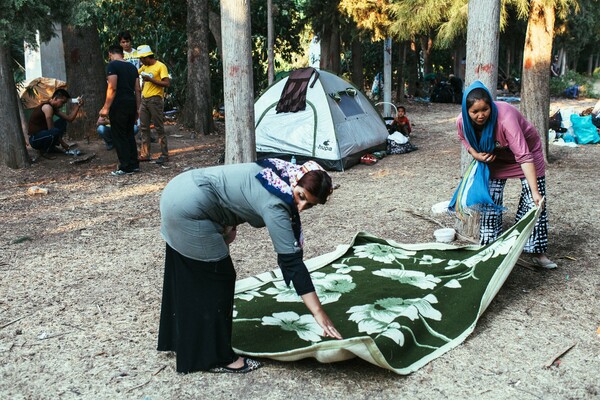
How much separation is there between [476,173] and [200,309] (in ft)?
7.94

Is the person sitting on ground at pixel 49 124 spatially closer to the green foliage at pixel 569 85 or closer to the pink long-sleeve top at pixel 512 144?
the pink long-sleeve top at pixel 512 144

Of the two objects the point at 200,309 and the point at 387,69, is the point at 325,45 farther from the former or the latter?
the point at 200,309

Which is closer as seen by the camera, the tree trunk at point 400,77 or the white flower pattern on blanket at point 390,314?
the white flower pattern on blanket at point 390,314

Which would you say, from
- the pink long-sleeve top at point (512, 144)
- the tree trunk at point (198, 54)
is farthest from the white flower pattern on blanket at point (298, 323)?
the tree trunk at point (198, 54)

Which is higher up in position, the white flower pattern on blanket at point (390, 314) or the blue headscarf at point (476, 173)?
the blue headscarf at point (476, 173)

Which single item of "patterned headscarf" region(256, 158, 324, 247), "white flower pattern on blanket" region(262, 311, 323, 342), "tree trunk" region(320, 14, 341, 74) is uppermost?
"tree trunk" region(320, 14, 341, 74)

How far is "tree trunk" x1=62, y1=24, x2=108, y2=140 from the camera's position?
994 centimetres

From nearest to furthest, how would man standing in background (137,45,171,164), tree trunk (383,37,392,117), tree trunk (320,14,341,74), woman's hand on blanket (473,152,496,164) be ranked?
1. woman's hand on blanket (473,152,496,164)
2. man standing in background (137,45,171,164)
3. tree trunk (383,37,392,117)
4. tree trunk (320,14,341,74)

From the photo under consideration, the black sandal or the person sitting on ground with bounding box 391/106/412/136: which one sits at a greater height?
the person sitting on ground with bounding box 391/106/412/136

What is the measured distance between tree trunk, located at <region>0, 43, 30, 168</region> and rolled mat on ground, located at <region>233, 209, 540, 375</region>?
17.9 feet

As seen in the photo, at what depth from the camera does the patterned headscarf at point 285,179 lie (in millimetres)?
3014

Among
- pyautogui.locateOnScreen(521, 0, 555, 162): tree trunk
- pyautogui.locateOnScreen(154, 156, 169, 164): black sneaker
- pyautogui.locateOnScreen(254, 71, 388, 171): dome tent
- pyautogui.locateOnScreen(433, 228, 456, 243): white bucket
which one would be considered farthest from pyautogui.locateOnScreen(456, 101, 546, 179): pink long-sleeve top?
pyautogui.locateOnScreen(154, 156, 169, 164): black sneaker

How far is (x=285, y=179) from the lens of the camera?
305 centimetres

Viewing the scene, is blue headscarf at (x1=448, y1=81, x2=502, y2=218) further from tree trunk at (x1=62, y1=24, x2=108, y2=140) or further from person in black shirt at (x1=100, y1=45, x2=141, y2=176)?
tree trunk at (x1=62, y1=24, x2=108, y2=140)
